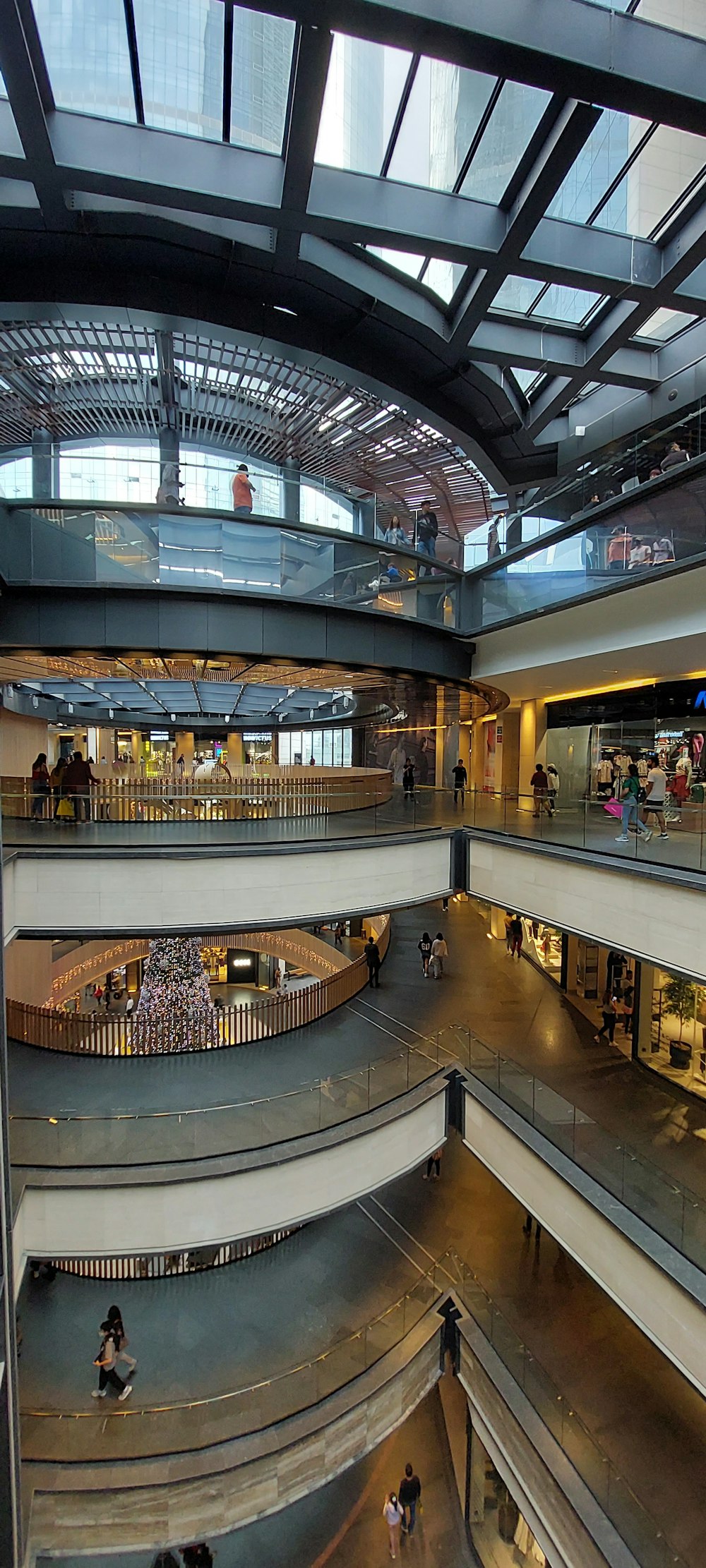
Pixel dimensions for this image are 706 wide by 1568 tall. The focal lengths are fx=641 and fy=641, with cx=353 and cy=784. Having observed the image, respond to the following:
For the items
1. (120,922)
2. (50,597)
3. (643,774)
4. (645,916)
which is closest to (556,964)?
(643,774)

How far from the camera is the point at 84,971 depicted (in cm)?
2173

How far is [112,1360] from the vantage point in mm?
9594

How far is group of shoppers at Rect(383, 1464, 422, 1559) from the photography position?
32.6 ft

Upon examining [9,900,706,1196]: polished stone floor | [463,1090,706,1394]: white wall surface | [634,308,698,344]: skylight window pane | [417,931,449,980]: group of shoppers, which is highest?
[634,308,698,344]: skylight window pane

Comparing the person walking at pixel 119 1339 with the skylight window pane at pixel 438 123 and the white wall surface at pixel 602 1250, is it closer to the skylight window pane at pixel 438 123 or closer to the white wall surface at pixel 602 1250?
the white wall surface at pixel 602 1250

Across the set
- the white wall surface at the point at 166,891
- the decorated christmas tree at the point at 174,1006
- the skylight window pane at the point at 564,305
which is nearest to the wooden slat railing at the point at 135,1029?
the decorated christmas tree at the point at 174,1006

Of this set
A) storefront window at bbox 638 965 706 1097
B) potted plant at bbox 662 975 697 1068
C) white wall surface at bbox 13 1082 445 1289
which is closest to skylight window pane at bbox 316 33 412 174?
white wall surface at bbox 13 1082 445 1289

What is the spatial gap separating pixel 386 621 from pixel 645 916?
21.9 feet

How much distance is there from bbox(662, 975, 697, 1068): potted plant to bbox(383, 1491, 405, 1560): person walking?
9039 mm

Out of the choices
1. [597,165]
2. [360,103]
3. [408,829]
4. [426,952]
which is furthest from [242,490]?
[426,952]

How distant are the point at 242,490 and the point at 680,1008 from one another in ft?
44.0

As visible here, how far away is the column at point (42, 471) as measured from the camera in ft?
32.3

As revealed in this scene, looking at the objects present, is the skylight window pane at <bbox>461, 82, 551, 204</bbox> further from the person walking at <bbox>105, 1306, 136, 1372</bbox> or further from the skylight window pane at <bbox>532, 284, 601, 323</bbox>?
the person walking at <bbox>105, 1306, 136, 1372</bbox>

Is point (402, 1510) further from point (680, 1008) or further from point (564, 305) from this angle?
point (564, 305)
